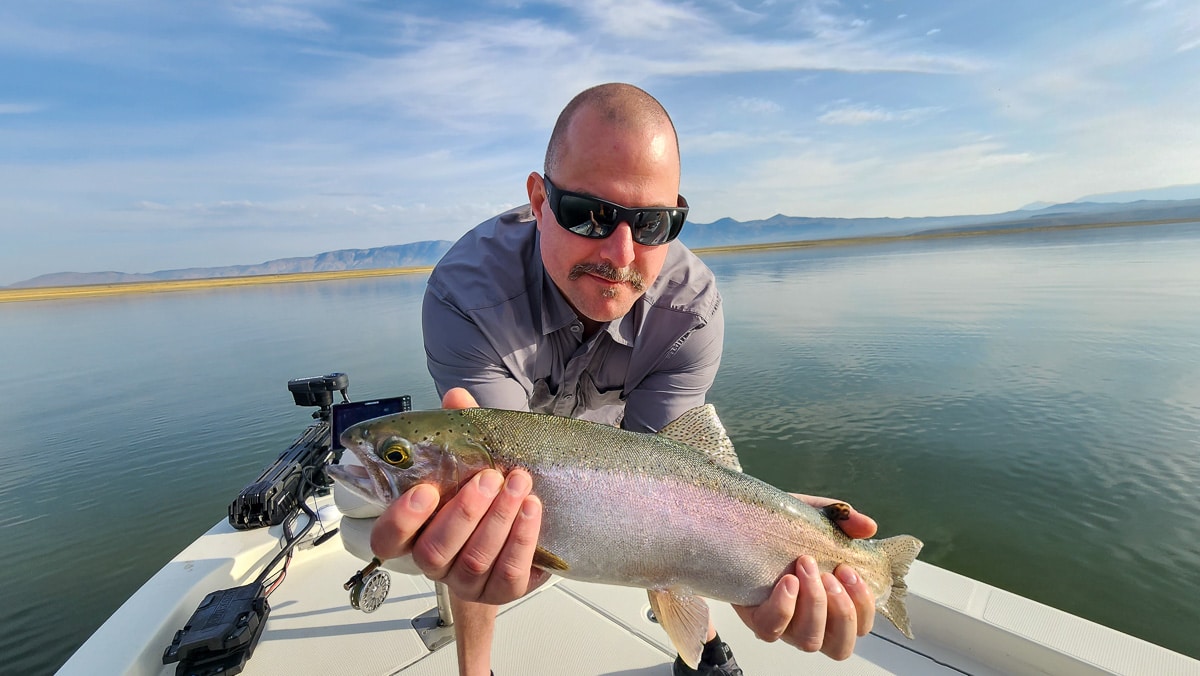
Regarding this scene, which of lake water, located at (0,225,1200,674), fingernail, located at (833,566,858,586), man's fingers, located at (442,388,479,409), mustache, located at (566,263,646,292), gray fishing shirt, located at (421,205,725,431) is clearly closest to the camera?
fingernail, located at (833,566,858,586)

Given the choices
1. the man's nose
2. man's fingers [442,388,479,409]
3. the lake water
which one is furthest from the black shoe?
the lake water

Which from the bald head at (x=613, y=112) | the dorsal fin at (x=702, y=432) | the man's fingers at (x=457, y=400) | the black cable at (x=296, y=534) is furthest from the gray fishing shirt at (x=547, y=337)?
the black cable at (x=296, y=534)

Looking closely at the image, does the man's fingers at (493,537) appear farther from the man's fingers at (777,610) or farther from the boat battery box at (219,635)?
the boat battery box at (219,635)

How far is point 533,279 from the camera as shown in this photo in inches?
157

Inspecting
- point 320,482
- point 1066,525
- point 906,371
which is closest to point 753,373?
point 906,371

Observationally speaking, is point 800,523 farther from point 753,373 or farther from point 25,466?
point 25,466

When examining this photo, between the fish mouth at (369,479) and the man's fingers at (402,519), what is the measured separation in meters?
0.10

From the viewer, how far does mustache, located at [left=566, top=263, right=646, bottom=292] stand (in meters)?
3.45

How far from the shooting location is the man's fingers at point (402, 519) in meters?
2.16

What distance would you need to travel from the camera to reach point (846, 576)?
2.68 m

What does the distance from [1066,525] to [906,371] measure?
24.7 ft

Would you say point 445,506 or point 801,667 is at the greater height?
point 445,506

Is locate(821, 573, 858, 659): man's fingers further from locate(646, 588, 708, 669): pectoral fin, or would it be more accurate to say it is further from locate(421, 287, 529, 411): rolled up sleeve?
locate(421, 287, 529, 411): rolled up sleeve

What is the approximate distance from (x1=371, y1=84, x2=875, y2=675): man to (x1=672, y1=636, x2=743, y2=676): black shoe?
1 cm
